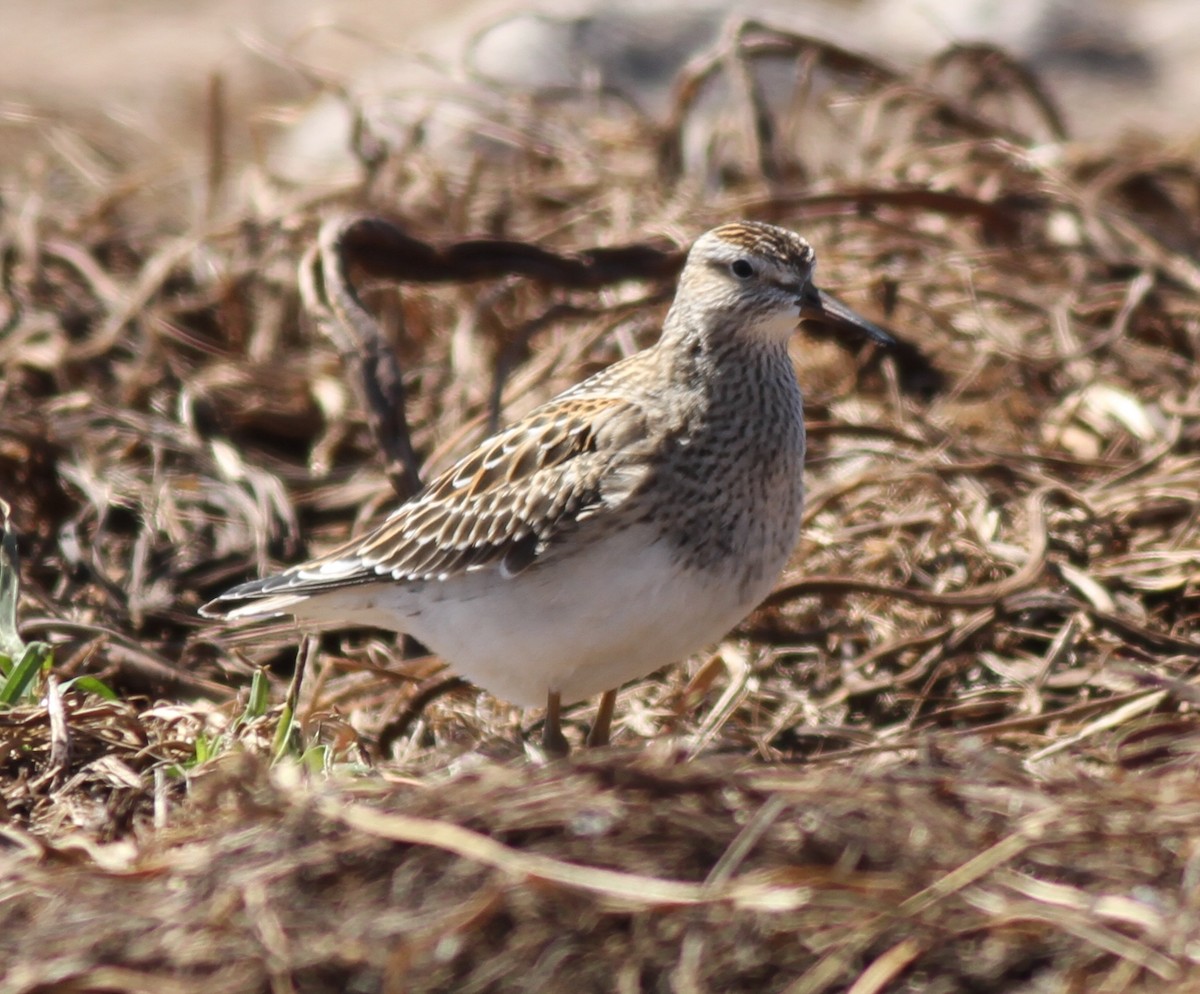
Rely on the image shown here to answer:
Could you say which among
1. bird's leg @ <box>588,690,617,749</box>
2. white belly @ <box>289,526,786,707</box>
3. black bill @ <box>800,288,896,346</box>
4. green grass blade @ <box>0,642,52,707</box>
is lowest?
bird's leg @ <box>588,690,617,749</box>

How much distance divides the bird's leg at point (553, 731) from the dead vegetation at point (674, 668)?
288 millimetres

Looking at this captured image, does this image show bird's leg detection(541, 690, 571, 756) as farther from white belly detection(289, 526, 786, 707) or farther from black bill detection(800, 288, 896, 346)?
black bill detection(800, 288, 896, 346)

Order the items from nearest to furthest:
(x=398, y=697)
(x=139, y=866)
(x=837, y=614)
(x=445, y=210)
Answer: (x=139, y=866) < (x=398, y=697) < (x=837, y=614) < (x=445, y=210)

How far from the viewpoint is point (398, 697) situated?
16.6 ft

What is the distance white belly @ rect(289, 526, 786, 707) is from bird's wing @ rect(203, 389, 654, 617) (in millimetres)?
87

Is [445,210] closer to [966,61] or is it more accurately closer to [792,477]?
[966,61]

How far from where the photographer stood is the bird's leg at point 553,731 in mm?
4500

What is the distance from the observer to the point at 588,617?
13.8ft

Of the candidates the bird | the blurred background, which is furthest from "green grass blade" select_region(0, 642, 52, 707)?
the blurred background

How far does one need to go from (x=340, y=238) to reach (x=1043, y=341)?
110 inches

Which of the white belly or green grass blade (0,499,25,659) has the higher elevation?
the white belly

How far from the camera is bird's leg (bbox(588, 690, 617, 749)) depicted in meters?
4.69

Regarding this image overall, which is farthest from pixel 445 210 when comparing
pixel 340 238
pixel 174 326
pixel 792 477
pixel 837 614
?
pixel 792 477

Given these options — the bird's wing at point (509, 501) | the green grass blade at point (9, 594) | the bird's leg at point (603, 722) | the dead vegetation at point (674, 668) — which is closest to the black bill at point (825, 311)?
the bird's wing at point (509, 501)
